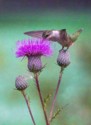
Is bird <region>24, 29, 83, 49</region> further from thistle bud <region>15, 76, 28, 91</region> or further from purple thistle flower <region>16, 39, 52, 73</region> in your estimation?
thistle bud <region>15, 76, 28, 91</region>

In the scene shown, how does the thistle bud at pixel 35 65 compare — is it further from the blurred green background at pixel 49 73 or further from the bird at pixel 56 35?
the blurred green background at pixel 49 73

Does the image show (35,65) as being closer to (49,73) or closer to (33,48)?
(33,48)

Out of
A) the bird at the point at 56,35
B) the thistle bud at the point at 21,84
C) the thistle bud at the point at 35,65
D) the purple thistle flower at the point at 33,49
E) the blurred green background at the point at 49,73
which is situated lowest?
the blurred green background at the point at 49,73

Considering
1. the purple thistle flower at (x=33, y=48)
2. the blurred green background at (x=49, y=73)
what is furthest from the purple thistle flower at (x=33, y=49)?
the blurred green background at (x=49, y=73)

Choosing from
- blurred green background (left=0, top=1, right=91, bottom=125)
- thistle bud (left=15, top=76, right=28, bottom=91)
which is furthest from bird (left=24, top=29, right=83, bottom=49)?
blurred green background (left=0, top=1, right=91, bottom=125)

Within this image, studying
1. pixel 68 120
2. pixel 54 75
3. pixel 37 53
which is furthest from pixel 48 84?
pixel 37 53

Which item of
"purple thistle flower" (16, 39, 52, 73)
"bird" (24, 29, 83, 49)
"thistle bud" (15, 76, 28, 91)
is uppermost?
"bird" (24, 29, 83, 49)

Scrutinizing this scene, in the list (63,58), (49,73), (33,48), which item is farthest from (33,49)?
(49,73)
